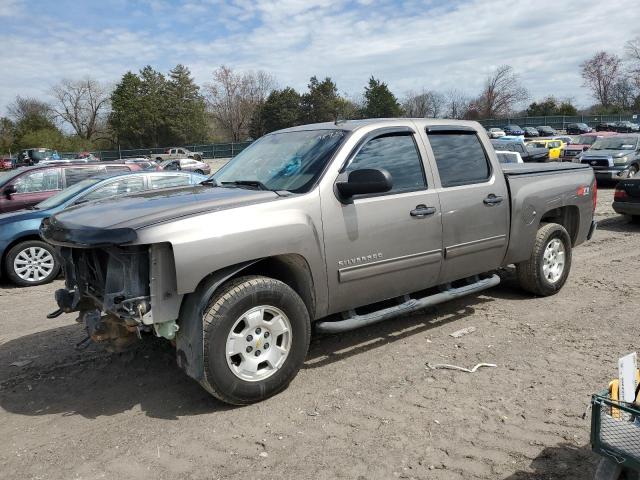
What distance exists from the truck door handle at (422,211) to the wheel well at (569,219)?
7.61ft

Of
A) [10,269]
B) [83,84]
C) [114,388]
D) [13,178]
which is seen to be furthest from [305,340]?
[83,84]

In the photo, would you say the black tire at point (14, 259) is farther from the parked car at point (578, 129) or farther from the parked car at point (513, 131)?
the parked car at point (578, 129)

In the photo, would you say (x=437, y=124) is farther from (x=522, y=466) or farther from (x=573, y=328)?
(x=522, y=466)

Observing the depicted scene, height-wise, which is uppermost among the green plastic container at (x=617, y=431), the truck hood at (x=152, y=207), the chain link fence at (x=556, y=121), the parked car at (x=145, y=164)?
the chain link fence at (x=556, y=121)

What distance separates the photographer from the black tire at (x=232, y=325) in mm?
3441

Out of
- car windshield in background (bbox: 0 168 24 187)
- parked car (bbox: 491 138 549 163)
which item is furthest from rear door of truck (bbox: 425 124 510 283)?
parked car (bbox: 491 138 549 163)

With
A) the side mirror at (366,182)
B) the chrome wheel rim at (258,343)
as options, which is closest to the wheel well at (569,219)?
the side mirror at (366,182)

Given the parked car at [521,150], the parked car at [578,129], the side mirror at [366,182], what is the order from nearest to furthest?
the side mirror at [366,182] < the parked car at [521,150] < the parked car at [578,129]

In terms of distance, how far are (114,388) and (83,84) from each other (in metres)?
89.0

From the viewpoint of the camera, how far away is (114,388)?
411 centimetres

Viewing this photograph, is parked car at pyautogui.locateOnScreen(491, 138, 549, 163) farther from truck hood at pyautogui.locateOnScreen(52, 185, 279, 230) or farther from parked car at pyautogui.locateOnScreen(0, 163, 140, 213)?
truck hood at pyautogui.locateOnScreen(52, 185, 279, 230)

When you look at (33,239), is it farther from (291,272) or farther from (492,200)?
(492,200)

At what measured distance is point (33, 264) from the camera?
774 centimetres

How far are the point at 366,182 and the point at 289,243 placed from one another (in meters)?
0.72
